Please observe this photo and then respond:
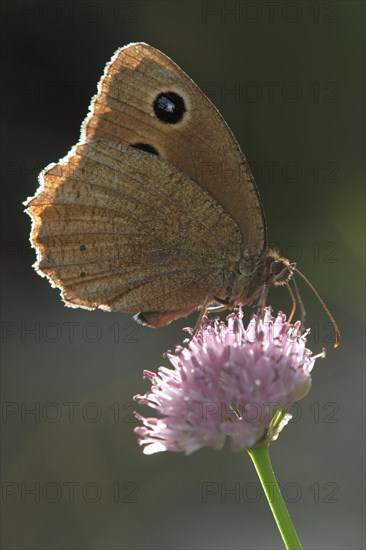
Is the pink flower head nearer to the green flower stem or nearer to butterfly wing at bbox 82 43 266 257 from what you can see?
the green flower stem

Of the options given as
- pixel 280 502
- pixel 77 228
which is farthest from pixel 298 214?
pixel 280 502

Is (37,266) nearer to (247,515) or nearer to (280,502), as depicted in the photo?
(280,502)

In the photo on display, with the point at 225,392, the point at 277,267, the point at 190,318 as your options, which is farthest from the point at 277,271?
the point at 190,318

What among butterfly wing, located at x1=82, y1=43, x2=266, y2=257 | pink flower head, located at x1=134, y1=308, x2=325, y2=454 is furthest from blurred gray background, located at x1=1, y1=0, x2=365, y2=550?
pink flower head, located at x1=134, y1=308, x2=325, y2=454

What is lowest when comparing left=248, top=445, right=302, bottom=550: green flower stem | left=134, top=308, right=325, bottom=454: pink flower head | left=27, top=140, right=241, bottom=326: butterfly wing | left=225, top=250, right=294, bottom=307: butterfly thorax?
left=248, top=445, right=302, bottom=550: green flower stem

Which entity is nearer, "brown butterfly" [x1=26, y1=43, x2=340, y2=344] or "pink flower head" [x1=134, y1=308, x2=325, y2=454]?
"pink flower head" [x1=134, y1=308, x2=325, y2=454]

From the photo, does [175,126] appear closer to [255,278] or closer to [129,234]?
[129,234]

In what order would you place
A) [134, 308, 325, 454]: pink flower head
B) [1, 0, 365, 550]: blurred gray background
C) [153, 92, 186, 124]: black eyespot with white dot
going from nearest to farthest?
[134, 308, 325, 454]: pink flower head → [153, 92, 186, 124]: black eyespot with white dot → [1, 0, 365, 550]: blurred gray background
